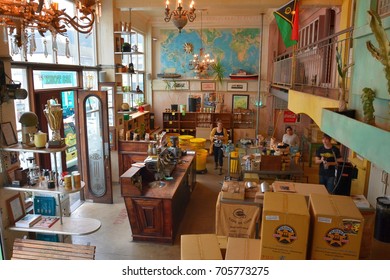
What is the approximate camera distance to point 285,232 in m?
2.64

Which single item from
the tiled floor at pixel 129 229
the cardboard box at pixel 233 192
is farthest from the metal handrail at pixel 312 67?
the cardboard box at pixel 233 192

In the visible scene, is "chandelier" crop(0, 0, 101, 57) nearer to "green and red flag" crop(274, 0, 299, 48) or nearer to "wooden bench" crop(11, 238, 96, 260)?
"wooden bench" crop(11, 238, 96, 260)

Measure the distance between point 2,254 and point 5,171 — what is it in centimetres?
113

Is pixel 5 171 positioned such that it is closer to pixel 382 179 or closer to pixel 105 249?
pixel 105 249

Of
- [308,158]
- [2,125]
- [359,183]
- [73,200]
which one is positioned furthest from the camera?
[308,158]

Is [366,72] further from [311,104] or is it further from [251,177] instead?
[251,177]

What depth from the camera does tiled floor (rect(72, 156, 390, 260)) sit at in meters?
5.34

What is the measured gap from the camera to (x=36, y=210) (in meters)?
4.79

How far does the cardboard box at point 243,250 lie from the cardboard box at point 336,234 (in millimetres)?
498

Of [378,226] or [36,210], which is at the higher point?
[36,210]

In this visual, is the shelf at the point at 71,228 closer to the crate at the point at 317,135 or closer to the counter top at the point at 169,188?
the counter top at the point at 169,188

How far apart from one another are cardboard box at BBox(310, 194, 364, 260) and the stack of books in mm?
3666

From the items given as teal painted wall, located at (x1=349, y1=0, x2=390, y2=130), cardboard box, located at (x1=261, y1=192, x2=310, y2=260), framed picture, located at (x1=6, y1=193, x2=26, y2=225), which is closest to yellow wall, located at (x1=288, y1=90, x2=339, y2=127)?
teal painted wall, located at (x1=349, y1=0, x2=390, y2=130)

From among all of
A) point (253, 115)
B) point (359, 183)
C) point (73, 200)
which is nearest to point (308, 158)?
point (253, 115)
